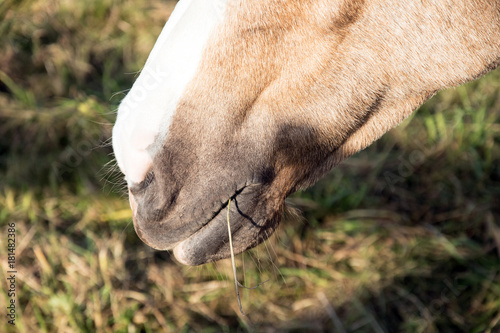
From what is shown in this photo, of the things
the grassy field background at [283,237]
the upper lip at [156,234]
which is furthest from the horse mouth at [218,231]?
the grassy field background at [283,237]

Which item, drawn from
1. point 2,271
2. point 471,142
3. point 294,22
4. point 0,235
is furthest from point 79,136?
point 471,142

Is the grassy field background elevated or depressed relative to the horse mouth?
depressed

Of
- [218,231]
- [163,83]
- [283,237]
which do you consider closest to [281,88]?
[163,83]

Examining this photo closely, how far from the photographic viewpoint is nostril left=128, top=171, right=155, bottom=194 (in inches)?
Answer: 46.9

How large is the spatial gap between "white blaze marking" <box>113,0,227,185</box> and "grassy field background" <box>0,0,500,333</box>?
612 mm

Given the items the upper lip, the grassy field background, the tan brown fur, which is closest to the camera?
the tan brown fur

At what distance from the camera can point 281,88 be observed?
117 centimetres

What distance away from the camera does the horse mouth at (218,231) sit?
126 centimetres

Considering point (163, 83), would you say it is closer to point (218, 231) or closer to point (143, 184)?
point (143, 184)

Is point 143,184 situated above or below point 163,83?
below

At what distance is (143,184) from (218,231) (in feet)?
0.77

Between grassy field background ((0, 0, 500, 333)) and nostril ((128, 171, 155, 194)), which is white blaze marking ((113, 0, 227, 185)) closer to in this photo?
nostril ((128, 171, 155, 194))

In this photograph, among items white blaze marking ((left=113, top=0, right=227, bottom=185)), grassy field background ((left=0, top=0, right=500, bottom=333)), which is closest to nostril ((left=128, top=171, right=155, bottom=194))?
white blaze marking ((left=113, top=0, right=227, bottom=185))

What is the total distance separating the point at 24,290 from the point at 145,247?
549mm
